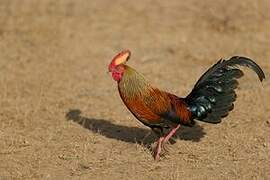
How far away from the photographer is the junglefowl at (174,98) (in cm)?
755

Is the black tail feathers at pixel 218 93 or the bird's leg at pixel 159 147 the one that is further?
the bird's leg at pixel 159 147

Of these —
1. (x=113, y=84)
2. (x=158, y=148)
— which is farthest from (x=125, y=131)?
(x=113, y=84)

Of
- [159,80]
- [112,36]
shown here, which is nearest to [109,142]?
[159,80]

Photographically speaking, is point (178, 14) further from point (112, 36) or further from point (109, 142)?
point (109, 142)

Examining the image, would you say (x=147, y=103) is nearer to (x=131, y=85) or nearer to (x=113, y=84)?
(x=131, y=85)

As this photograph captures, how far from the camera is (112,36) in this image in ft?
44.3

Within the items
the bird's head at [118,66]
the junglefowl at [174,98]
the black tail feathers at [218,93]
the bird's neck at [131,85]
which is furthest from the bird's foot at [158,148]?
the bird's head at [118,66]

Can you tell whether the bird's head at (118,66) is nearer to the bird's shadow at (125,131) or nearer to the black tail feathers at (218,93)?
the black tail feathers at (218,93)

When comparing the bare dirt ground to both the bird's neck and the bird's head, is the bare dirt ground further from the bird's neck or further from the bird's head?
the bird's head

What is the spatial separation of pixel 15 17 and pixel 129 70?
23.5 ft

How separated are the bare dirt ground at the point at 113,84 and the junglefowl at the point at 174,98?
22.9 inches

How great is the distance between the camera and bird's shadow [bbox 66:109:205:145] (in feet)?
28.5

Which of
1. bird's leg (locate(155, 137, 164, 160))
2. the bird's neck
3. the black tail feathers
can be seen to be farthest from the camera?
bird's leg (locate(155, 137, 164, 160))

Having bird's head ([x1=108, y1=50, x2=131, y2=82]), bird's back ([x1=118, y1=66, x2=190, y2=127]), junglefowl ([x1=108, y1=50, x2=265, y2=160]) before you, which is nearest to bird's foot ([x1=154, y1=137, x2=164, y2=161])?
junglefowl ([x1=108, y1=50, x2=265, y2=160])
